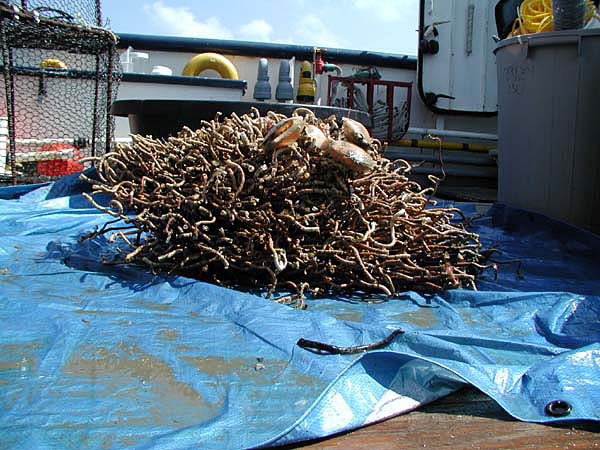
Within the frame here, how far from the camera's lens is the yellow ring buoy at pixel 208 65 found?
5914 millimetres

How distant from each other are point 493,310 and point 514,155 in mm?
1715

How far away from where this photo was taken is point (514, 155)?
3.26 m

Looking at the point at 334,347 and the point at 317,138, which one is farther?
the point at 317,138

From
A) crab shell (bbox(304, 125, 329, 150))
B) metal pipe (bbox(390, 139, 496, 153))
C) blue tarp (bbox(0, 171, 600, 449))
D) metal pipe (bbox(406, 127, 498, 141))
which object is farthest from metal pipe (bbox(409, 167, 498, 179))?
crab shell (bbox(304, 125, 329, 150))

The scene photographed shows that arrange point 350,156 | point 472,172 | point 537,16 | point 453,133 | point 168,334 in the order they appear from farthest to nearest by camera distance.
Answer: point 453,133
point 472,172
point 537,16
point 350,156
point 168,334

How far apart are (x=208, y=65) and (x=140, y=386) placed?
5150mm

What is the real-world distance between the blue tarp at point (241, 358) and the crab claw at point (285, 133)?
52cm

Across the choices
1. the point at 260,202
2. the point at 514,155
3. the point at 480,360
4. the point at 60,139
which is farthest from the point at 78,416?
the point at 60,139

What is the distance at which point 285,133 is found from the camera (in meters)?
1.88

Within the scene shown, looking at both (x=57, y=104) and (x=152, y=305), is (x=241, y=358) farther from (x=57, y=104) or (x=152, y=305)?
(x=57, y=104)

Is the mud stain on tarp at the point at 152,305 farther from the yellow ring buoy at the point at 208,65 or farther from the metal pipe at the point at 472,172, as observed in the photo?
the metal pipe at the point at 472,172

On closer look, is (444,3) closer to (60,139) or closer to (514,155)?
(514,155)

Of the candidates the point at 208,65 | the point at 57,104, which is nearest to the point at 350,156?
the point at 57,104

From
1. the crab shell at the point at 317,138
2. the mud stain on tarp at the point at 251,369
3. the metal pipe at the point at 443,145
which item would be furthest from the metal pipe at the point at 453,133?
the mud stain on tarp at the point at 251,369
